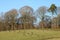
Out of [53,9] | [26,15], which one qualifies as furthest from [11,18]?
[53,9]

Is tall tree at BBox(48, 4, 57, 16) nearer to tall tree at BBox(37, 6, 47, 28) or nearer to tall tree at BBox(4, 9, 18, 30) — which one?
tall tree at BBox(37, 6, 47, 28)

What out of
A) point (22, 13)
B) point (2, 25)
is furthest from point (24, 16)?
point (2, 25)

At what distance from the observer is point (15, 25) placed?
58.2 meters

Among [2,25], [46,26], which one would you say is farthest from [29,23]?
[2,25]

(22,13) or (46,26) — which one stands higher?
(22,13)

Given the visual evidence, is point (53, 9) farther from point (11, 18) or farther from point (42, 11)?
point (11, 18)

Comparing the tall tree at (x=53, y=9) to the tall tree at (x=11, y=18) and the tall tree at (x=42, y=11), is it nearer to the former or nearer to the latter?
the tall tree at (x=42, y=11)

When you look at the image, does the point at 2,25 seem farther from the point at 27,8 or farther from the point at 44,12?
the point at 44,12

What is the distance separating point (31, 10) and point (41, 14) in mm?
5684

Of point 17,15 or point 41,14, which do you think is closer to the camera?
point 41,14

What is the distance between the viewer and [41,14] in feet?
174

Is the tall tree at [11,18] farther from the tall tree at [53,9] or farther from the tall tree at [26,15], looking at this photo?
the tall tree at [53,9]

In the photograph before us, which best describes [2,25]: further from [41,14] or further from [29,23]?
[41,14]

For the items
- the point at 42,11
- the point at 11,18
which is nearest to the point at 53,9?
the point at 42,11
